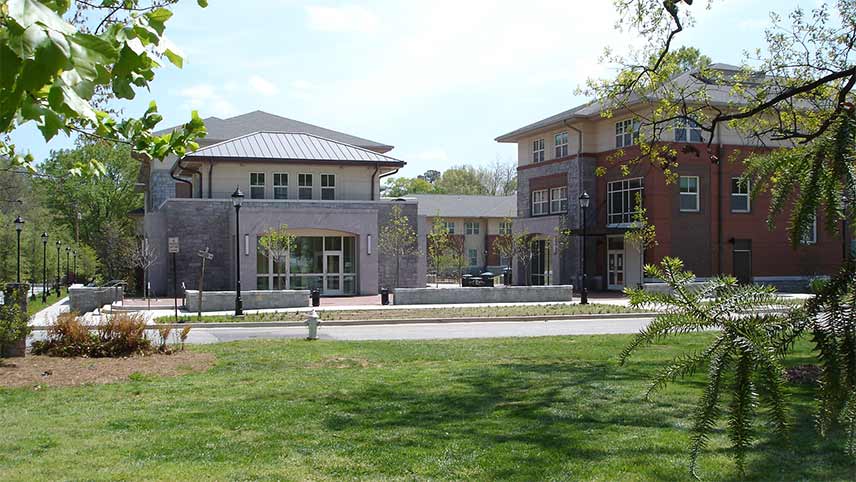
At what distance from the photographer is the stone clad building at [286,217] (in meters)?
38.7

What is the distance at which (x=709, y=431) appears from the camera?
7.96ft

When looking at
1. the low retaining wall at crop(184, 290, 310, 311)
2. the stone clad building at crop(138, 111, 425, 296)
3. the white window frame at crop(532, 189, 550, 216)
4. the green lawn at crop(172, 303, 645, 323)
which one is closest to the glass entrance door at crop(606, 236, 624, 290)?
the white window frame at crop(532, 189, 550, 216)

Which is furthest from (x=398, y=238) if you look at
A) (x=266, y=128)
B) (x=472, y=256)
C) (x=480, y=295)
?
(x=472, y=256)

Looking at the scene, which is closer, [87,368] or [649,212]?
[87,368]

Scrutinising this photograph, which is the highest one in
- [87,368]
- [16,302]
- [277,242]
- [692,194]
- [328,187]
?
[328,187]

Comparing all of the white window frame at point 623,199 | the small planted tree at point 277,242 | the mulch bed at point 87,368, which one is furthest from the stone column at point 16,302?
the white window frame at point 623,199

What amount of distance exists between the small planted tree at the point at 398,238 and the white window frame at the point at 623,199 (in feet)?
37.3

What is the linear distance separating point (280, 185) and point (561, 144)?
56.5 ft

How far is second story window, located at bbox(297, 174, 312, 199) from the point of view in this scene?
41.2m

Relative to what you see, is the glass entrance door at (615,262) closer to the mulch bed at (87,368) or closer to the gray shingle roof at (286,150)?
the gray shingle roof at (286,150)

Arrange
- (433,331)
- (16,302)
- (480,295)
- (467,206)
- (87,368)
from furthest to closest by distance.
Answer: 1. (467,206)
2. (480,295)
3. (433,331)
4. (16,302)
5. (87,368)

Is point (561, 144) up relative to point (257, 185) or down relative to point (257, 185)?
up

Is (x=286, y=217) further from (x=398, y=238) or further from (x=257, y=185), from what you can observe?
(x=398, y=238)

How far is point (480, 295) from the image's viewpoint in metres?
34.0
